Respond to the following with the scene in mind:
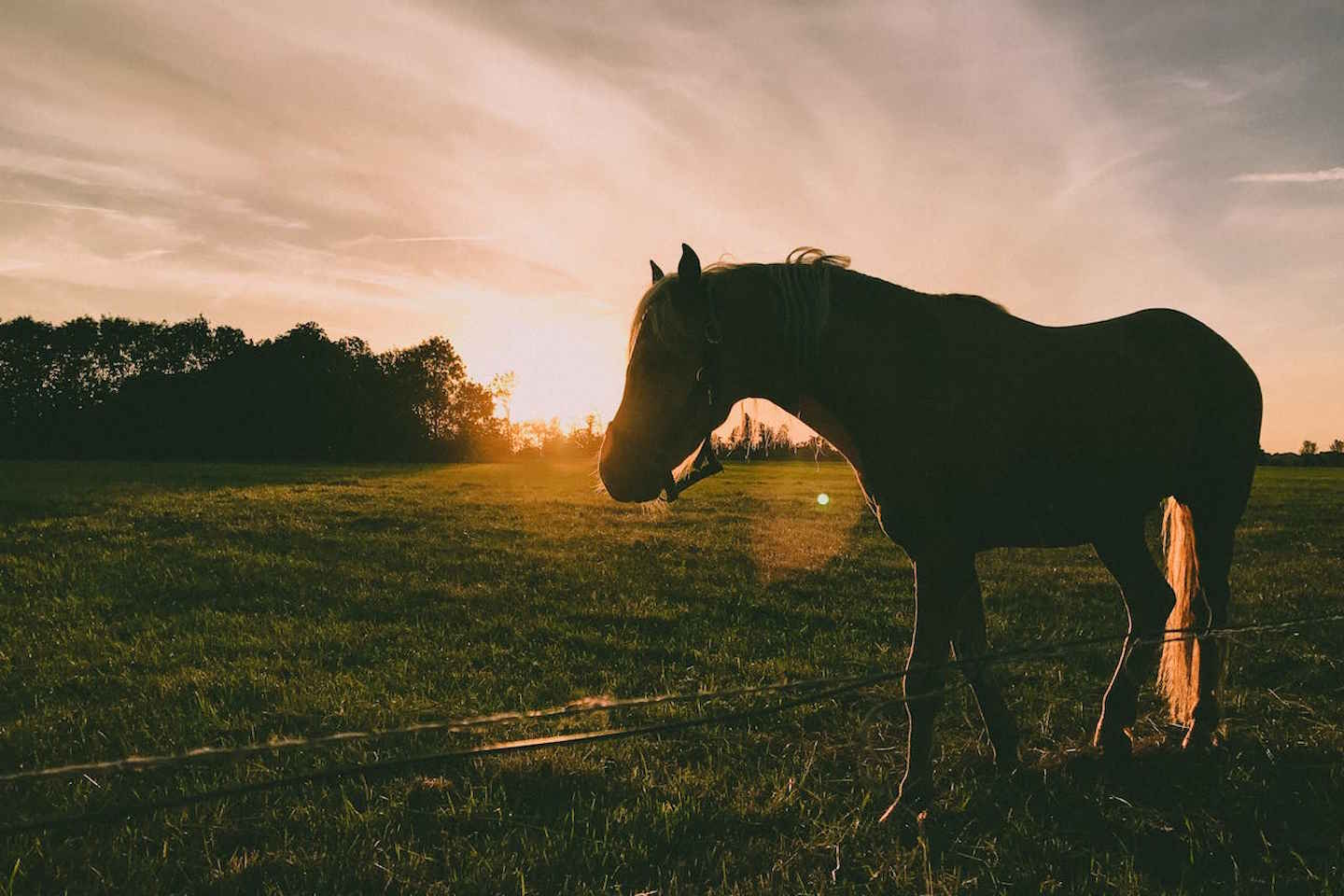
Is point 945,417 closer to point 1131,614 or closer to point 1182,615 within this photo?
point 1131,614

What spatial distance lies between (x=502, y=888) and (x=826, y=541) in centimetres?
1091

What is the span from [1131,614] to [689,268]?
9.79ft

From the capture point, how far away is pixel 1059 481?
3373mm

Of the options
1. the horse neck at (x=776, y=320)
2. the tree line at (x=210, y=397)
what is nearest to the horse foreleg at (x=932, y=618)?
the horse neck at (x=776, y=320)

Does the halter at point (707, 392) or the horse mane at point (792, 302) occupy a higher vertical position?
the horse mane at point (792, 302)

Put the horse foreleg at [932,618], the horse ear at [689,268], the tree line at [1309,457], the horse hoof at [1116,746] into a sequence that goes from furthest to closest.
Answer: the tree line at [1309,457] → the horse hoof at [1116,746] → the horse foreleg at [932,618] → the horse ear at [689,268]

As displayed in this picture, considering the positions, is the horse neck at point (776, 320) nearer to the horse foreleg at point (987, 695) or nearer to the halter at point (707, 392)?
the halter at point (707, 392)

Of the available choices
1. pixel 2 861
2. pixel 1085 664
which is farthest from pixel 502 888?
pixel 1085 664

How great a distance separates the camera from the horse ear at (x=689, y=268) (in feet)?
9.01

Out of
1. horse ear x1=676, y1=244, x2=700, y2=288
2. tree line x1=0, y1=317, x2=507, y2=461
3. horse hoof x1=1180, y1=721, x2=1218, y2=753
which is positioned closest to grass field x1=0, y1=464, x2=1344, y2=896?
horse hoof x1=1180, y1=721, x2=1218, y2=753

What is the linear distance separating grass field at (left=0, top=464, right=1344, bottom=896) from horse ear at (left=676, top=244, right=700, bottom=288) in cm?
188

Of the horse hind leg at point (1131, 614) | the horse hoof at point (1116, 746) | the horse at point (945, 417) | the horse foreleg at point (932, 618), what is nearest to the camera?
the horse at point (945, 417)

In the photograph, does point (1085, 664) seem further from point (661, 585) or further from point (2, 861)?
point (2, 861)

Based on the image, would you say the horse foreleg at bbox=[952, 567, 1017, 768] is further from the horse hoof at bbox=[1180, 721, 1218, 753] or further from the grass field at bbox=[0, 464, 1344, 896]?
the horse hoof at bbox=[1180, 721, 1218, 753]
